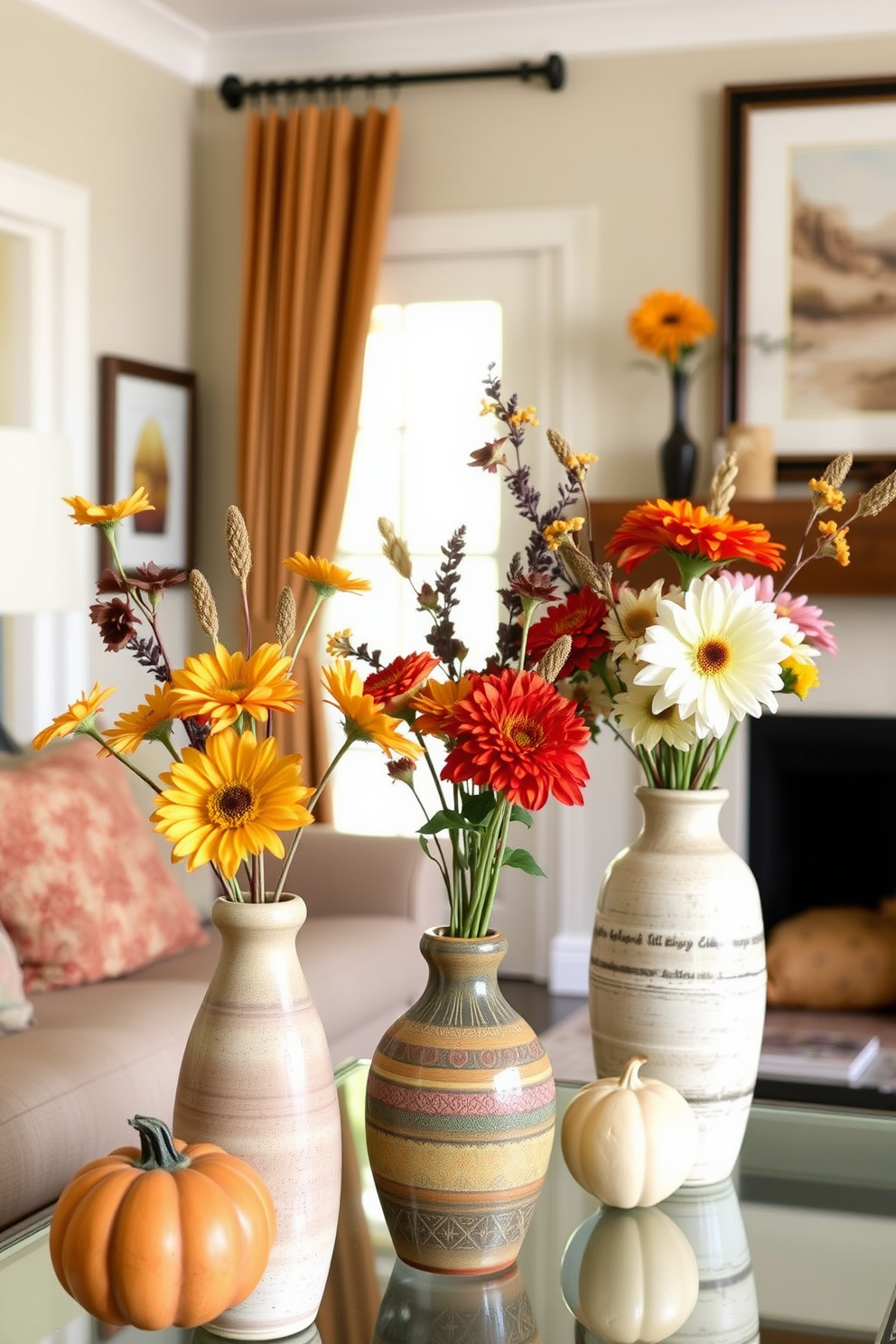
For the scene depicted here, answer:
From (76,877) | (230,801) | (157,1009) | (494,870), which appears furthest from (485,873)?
(76,877)

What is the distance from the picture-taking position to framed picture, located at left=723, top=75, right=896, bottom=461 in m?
4.41

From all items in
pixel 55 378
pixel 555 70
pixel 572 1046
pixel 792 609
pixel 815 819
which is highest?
pixel 555 70

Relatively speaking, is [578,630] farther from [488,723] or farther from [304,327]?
[304,327]

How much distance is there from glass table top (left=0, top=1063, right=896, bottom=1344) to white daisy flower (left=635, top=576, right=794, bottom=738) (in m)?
0.48

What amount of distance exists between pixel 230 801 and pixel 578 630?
1.54ft

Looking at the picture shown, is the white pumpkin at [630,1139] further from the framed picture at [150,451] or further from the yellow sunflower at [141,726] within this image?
the framed picture at [150,451]

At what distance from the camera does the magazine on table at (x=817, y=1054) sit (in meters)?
3.79

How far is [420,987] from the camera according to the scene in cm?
322

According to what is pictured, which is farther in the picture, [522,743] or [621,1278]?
[621,1278]

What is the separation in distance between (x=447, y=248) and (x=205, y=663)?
13.0ft

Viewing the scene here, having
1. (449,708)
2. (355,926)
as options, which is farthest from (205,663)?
(355,926)

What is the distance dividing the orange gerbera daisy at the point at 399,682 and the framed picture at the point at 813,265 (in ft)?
11.4

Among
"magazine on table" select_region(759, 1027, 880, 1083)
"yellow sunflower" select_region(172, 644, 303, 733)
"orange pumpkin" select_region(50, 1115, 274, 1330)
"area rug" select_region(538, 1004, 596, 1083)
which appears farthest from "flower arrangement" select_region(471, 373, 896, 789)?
"magazine on table" select_region(759, 1027, 880, 1083)

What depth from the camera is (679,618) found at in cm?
131
